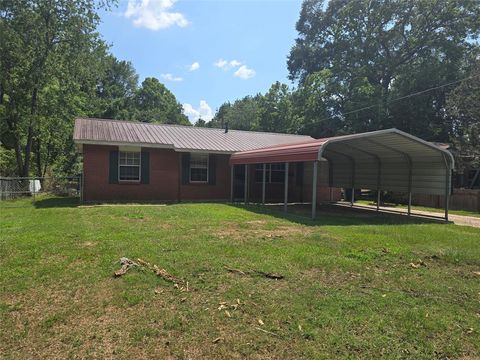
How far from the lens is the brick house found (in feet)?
50.6

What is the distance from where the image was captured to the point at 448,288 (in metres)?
5.31

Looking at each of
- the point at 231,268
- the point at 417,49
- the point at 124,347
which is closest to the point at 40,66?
the point at 231,268

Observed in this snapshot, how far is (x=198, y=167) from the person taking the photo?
57.0 feet

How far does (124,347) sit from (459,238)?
8.24m

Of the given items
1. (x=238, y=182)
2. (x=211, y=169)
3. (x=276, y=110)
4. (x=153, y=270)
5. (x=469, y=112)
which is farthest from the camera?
(x=276, y=110)

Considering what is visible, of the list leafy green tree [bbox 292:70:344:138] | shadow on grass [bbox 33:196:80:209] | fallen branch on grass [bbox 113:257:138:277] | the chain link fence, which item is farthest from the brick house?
leafy green tree [bbox 292:70:344:138]

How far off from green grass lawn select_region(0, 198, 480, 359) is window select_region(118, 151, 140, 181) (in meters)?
7.54

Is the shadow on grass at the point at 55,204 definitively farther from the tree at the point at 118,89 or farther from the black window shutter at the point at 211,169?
the tree at the point at 118,89

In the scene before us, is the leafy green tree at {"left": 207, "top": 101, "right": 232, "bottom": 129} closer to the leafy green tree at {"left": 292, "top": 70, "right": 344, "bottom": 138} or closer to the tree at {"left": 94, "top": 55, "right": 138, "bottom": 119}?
the tree at {"left": 94, "top": 55, "right": 138, "bottom": 119}

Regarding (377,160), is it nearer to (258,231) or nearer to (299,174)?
(299,174)

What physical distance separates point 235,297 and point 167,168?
491 inches

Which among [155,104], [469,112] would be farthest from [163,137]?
[155,104]

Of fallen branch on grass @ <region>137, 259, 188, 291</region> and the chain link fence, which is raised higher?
the chain link fence

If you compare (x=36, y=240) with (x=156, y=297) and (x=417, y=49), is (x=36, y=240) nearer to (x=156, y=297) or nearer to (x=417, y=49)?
(x=156, y=297)
